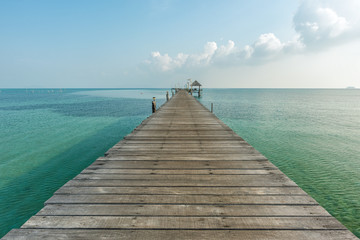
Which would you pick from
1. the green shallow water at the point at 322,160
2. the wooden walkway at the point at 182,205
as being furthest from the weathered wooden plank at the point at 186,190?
the green shallow water at the point at 322,160

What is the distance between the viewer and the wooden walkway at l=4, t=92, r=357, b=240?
2262 millimetres

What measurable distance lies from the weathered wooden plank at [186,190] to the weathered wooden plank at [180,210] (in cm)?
37

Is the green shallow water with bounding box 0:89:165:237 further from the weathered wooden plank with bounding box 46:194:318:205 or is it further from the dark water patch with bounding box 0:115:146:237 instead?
the weathered wooden plank with bounding box 46:194:318:205

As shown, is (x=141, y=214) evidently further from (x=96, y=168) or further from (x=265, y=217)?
(x=96, y=168)

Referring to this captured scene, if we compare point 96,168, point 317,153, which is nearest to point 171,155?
point 96,168

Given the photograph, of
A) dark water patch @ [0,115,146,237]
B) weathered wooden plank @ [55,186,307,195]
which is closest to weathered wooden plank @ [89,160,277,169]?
weathered wooden plank @ [55,186,307,195]

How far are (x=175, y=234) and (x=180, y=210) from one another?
17.2 inches

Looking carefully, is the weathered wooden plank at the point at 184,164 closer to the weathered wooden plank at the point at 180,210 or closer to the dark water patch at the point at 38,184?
the weathered wooden plank at the point at 180,210

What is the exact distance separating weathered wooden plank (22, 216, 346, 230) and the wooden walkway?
0.01 metres

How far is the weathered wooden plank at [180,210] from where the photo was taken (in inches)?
102

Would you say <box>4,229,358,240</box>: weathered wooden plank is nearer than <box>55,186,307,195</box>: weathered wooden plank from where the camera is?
Yes

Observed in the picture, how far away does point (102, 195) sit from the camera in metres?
3.08

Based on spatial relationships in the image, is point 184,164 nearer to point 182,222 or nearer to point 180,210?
point 180,210

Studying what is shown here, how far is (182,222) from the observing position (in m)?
2.41
